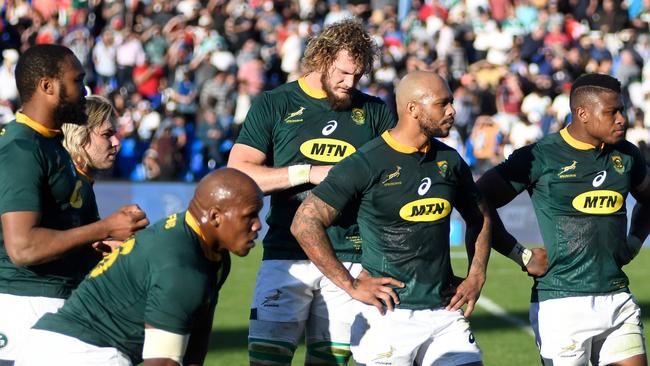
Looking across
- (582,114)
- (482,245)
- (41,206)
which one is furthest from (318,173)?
(41,206)

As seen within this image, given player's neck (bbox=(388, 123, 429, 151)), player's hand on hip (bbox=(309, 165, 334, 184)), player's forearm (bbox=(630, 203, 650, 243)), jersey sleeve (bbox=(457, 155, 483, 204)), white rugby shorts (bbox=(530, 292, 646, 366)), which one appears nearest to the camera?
player's neck (bbox=(388, 123, 429, 151))

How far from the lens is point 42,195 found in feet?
19.4

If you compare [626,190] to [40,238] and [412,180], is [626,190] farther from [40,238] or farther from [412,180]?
[40,238]

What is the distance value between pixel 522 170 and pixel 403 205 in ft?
4.18

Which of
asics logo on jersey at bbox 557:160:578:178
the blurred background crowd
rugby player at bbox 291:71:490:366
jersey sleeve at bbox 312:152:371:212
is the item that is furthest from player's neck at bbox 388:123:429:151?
the blurred background crowd

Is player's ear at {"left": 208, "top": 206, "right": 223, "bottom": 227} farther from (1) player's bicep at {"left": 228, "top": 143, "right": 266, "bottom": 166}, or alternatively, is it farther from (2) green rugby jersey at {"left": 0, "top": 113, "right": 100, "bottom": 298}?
(1) player's bicep at {"left": 228, "top": 143, "right": 266, "bottom": 166}

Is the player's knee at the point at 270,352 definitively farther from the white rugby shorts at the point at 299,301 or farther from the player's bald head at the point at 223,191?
the player's bald head at the point at 223,191

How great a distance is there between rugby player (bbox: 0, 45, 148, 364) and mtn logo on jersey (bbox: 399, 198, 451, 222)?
4.97ft

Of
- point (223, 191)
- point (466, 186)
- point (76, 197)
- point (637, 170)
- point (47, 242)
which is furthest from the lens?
point (637, 170)

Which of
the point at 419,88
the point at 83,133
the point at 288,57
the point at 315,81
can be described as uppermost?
the point at 419,88

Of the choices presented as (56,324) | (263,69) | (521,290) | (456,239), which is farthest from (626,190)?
(263,69)

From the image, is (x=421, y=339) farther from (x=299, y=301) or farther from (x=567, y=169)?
(x=567, y=169)

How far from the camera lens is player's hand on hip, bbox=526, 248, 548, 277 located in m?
7.24

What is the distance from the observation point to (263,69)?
2462cm
